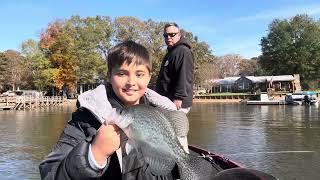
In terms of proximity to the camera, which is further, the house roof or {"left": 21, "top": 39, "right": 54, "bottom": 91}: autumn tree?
the house roof

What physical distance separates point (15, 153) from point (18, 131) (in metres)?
9.33

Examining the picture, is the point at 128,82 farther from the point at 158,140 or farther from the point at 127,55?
the point at 158,140

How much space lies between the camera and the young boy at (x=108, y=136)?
2006 millimetres

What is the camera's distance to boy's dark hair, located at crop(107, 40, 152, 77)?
2570mm

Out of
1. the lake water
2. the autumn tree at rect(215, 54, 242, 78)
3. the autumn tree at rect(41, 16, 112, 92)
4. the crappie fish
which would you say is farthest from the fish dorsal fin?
the autumn tree at rect(215, 54, 242, 78)

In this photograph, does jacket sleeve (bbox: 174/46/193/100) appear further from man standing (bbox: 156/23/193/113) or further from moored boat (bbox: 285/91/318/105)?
moored boat (bbox: 285/91/318/105)

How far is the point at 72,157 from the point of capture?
2029 millimetres

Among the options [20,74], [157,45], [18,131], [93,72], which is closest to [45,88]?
[20,74]

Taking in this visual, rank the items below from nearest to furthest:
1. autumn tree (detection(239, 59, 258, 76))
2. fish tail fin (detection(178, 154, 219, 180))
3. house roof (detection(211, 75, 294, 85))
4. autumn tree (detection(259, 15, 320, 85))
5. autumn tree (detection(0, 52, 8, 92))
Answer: fish tail fin (detection(178, 154, 219, 180)) < autumn tree (detection(0, 52, 8, 92)) < house roof (detection(211, 75, 294, 85)) < autumn tree (detection(259, 15, 320, 85)) < autumn tree (detection(239, 59, 258, 76))

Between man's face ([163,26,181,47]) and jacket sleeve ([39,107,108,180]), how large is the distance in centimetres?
456

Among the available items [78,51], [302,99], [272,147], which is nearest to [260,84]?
[302,99]

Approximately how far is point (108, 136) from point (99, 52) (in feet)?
251

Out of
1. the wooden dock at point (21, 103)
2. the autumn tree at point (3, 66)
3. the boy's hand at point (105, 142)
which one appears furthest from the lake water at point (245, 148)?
the autumn tree at point (3, 66)

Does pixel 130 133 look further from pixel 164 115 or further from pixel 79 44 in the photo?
pixel 79 44
